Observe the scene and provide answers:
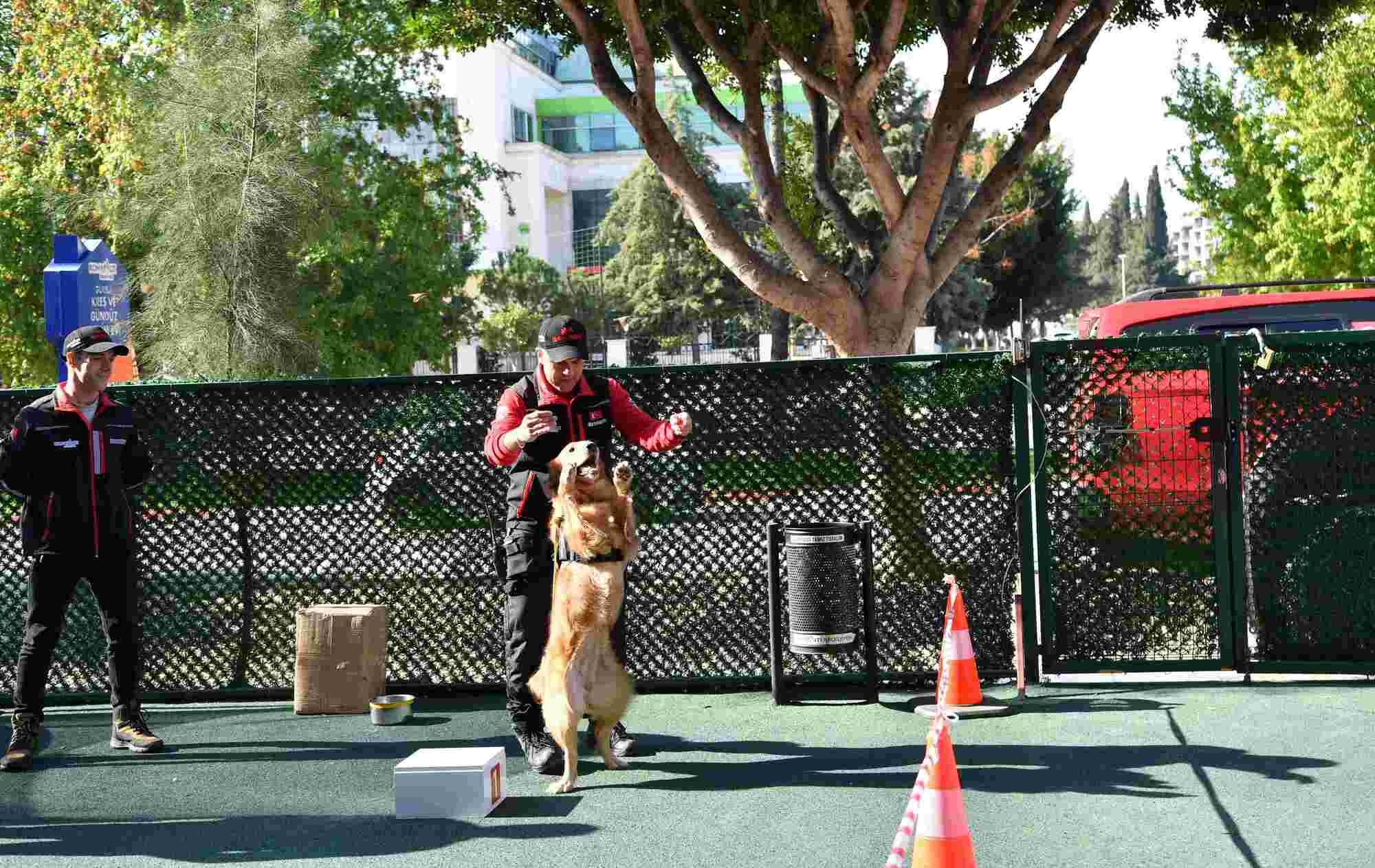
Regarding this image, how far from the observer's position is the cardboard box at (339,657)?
8.05 m

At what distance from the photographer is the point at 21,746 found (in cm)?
703

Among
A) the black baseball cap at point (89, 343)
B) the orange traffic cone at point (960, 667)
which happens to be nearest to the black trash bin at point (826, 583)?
the orange traffic cone at point (960, 667)

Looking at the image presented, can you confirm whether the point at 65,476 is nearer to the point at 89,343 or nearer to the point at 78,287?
the point at 89,343

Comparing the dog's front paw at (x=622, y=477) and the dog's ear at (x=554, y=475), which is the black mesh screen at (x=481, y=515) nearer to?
the dog's ear at (x=554, y=475)

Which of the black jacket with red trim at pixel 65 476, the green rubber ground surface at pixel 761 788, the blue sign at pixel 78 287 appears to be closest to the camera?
the green rubber ground surface at pixel 761 788

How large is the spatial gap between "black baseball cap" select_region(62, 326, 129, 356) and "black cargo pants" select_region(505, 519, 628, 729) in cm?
220

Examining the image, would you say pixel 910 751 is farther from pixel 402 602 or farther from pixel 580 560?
pixel 402 602

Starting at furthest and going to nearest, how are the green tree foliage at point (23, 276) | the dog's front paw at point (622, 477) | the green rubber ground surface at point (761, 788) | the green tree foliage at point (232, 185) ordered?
1. the green tree foliage at point (23, 276)
2. the green tree foliage at point (232, 185)
3. the dog's front paw at point (622, 477)
4. the green rubber ground surface at point (761, 788)

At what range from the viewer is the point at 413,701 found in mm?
8141

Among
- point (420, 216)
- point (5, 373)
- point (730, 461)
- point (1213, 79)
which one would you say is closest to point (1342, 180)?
point (1213, 79)

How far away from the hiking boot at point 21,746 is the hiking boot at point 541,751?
2.52 m

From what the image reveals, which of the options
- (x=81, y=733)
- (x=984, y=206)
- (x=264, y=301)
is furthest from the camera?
(x=264, y=301)

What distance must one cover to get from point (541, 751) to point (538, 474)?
133 centimetres

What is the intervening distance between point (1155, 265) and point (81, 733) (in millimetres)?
114444
